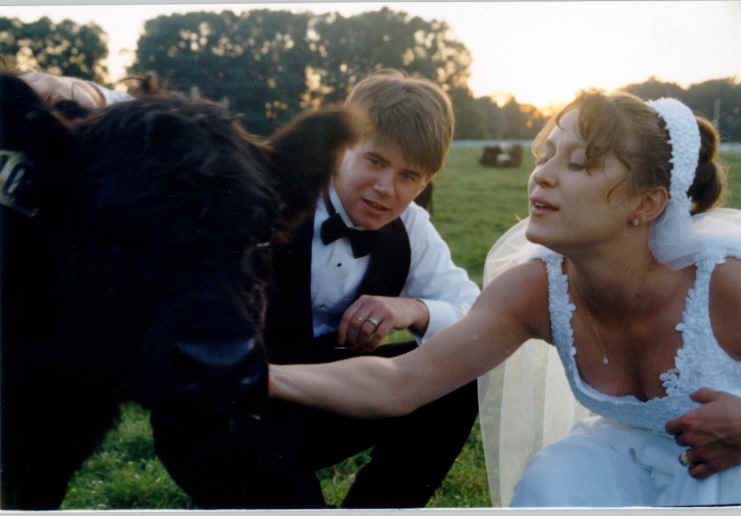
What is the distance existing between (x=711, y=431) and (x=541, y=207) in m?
0.87

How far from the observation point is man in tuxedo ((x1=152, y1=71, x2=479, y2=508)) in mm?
2781

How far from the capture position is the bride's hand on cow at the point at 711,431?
7.51 feet

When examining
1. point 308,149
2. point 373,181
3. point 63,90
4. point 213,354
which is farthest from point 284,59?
point 213,354

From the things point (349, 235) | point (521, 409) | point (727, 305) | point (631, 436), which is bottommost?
point (521, 409)

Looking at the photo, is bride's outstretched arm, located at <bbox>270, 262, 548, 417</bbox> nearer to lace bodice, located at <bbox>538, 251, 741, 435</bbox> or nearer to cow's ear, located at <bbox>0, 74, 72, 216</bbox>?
lace bodice, located at <bbox>538, 251, 741, 435</bbox>

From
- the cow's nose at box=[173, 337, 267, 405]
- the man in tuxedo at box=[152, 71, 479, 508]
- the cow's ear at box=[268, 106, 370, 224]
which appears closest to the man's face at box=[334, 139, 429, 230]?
the man in tuxedo at box=[152, 71, 479, 508]

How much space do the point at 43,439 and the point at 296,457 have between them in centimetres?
89

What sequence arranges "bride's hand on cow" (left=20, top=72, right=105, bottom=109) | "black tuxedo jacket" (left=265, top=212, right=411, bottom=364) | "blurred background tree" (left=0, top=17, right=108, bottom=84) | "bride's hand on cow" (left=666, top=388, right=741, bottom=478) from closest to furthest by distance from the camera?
"bride's hand on cow" (left=666, top=388, right=741, bottom=478) < "bride's hand on cow" (left=20, top=72, right=105, bottom=109) < "blurred background tree" (left=0, top=17, right=108, bottom=84) < "black tuxedo jacket" (left=265, top=212, right=411, bottom=364)

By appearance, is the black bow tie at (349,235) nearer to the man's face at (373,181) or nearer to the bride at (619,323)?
the man's face at (373,181)

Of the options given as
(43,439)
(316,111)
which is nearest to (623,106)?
(316,111)

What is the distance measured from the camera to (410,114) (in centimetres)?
297

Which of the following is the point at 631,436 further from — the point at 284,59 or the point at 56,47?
the point at 56,47

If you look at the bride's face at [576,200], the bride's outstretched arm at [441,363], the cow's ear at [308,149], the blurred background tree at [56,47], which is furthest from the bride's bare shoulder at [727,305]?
the blurred background tree at [56,47]

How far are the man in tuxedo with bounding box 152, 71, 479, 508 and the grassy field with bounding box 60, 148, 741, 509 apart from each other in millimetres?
277
